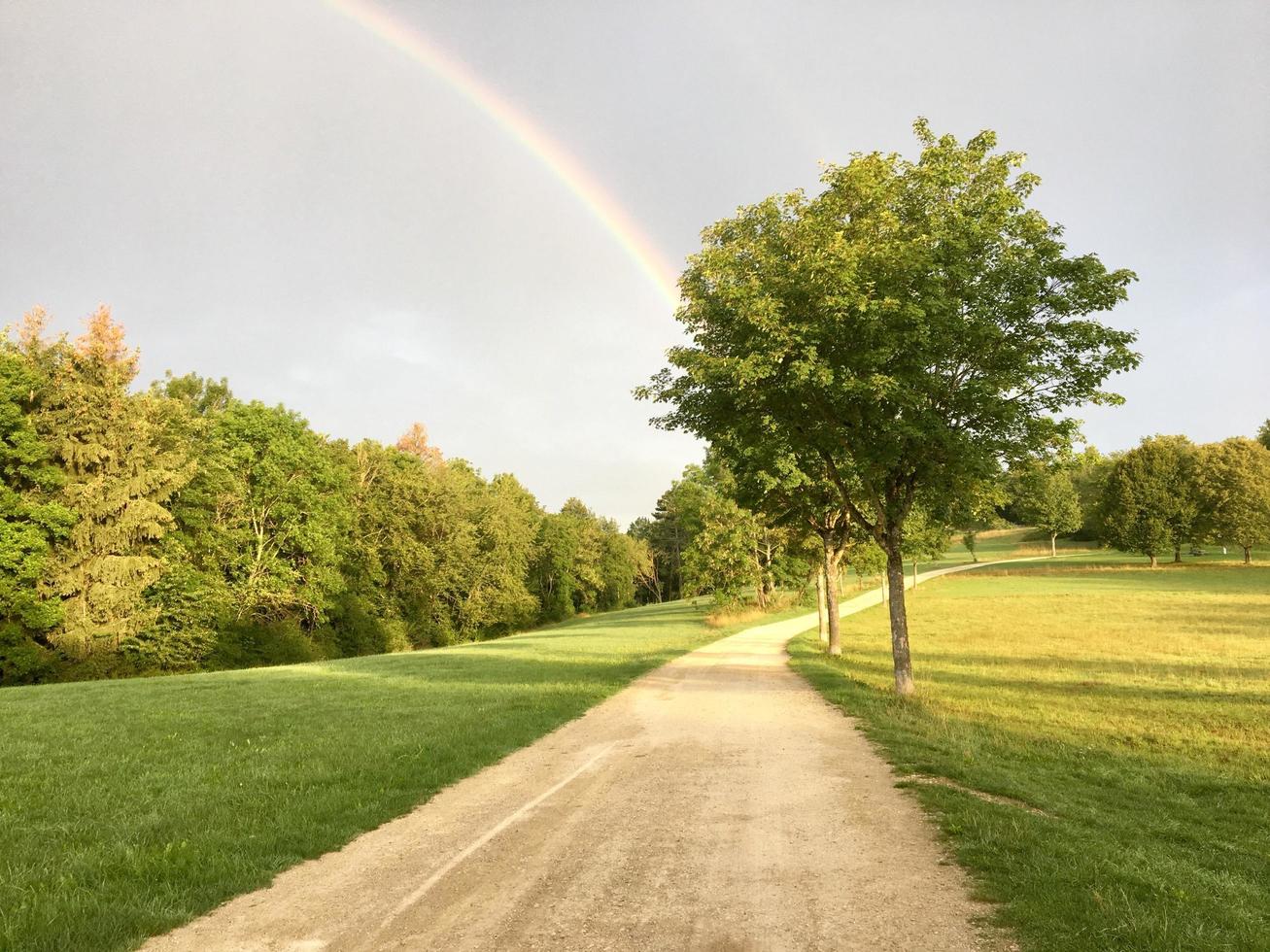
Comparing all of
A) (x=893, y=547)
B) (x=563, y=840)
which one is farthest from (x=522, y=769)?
(x=893, y=547)

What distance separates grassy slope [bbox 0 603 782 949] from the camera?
6.00 metres

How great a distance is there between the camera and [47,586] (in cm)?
3425

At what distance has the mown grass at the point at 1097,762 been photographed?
521cm

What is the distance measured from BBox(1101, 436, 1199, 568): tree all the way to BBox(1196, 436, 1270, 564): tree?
1.40 m

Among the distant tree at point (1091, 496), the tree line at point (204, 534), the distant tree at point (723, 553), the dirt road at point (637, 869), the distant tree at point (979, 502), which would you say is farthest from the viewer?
the distant tree at point (1091, 496)

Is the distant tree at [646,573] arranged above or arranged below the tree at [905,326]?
below

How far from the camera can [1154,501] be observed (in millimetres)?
77312

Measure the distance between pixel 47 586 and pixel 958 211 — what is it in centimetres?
4330

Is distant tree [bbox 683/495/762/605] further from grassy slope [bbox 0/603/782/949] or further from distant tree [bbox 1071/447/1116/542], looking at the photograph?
distant tree [bbox 1071/447/1116/542]

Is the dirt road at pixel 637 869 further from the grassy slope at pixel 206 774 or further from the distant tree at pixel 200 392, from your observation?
the distant tree at pixel 200 392

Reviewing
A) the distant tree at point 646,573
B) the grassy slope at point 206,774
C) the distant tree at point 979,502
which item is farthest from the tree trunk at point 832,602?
the distant tree at point 646,573

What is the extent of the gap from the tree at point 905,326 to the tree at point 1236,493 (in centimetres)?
7684

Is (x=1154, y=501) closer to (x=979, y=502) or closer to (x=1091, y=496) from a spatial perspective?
(x=1091, y=496)

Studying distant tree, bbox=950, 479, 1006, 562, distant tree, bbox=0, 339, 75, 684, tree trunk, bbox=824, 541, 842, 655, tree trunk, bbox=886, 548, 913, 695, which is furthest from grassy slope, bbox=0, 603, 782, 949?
distant tree, bbox=0, 339, 75, 684
